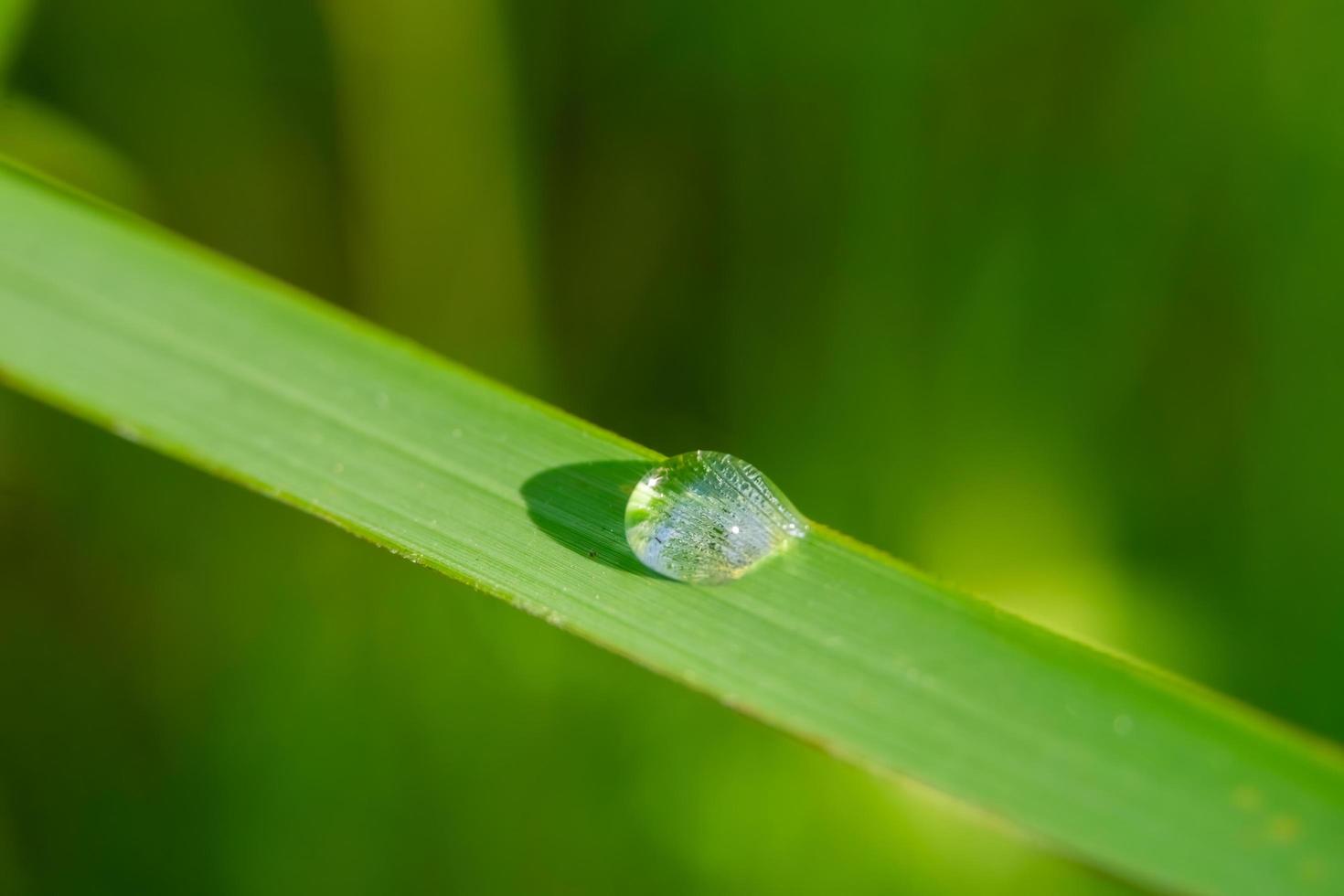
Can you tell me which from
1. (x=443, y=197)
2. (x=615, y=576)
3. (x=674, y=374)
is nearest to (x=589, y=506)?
(x=615, y=576)

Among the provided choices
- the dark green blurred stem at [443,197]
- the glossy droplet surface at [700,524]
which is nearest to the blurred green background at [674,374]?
the dark green blurred stem at [443,197]

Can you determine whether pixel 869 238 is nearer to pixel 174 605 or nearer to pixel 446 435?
pixel 446 435

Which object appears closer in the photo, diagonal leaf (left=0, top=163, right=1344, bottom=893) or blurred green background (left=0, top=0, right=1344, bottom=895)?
diagonal leaf (left=0, top=163, right=1344, bottom=893)

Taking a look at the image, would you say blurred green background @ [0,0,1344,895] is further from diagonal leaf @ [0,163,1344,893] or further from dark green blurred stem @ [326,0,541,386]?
diagonal leaf @ [0,163,1344,893]

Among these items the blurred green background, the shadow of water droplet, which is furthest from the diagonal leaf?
the blurred green background

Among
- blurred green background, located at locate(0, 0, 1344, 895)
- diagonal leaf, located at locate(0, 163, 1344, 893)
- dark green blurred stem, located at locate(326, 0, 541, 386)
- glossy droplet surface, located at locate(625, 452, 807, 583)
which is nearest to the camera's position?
diagonal leaf, located at locate(0, 163, 1344, 893)

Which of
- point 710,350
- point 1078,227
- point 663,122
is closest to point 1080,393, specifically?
point 1078,227

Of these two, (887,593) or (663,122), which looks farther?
(663,122)
